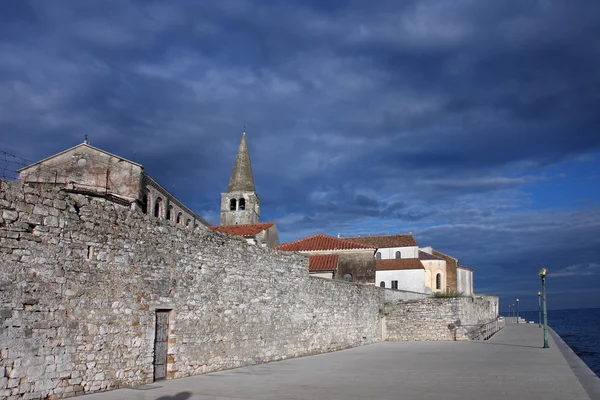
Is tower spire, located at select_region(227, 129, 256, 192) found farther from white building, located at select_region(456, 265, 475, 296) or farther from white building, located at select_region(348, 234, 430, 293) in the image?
Answer: white building, located at select_region(456, 265, 475, 296)

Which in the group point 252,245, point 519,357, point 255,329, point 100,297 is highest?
point 252,245

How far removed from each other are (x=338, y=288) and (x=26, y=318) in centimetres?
1696

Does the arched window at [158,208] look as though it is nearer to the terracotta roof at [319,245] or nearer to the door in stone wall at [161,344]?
the terracotta roof at [319,245]

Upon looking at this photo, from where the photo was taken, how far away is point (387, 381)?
46.6 feet

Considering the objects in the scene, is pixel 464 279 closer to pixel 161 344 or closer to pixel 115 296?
pixel 161 344

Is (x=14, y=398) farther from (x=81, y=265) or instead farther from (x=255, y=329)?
(x=255, y=329)

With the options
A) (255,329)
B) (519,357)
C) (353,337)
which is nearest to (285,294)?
(255,329)

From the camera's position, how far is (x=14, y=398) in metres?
9.45

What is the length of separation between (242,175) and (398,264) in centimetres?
2090

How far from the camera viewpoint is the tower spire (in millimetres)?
59188

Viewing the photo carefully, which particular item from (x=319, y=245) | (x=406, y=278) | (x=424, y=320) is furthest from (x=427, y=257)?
(x=424, y=320)

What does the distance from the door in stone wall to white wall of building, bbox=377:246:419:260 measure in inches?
2104

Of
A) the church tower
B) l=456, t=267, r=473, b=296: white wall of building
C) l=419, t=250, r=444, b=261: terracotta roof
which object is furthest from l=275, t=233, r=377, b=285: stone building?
l=456, t=267, r=473, b=296: white wall of building

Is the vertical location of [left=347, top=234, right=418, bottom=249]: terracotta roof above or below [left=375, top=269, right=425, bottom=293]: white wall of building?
above
